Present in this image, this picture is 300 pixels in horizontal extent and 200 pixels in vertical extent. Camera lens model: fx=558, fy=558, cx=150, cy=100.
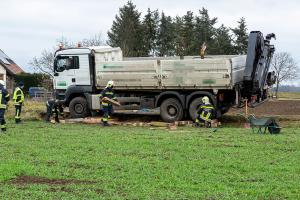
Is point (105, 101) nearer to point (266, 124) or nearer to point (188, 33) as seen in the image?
point (266, 124)

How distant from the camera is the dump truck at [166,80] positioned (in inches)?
860

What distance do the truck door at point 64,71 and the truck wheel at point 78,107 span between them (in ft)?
2.59

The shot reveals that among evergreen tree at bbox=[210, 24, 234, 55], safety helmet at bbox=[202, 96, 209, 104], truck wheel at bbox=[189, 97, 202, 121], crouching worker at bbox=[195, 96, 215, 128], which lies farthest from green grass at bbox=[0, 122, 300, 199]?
evergreen tree at bbox=[210, 24, 234, 55]

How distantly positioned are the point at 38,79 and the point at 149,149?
44437 millimetres

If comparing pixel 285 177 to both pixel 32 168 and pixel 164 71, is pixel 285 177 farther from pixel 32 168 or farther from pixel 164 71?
pixel 164 71

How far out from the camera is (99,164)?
1114 centimetres

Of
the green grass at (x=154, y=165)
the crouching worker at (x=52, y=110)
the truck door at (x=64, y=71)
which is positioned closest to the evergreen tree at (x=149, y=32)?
the truck door at (x=64, y=71)

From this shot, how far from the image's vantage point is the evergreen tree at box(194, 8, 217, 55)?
64.9m

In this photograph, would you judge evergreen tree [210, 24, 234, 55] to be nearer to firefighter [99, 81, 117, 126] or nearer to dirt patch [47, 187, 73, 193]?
firefighter [99, 81, 117, 126]

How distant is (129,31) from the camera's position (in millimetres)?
62344

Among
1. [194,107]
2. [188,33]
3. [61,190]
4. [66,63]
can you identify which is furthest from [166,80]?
[188,33]

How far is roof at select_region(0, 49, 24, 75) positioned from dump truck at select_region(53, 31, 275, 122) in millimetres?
34849

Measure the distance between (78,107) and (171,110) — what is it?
14.2ft

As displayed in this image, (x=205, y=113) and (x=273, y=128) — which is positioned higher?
(x=205, y=113)
